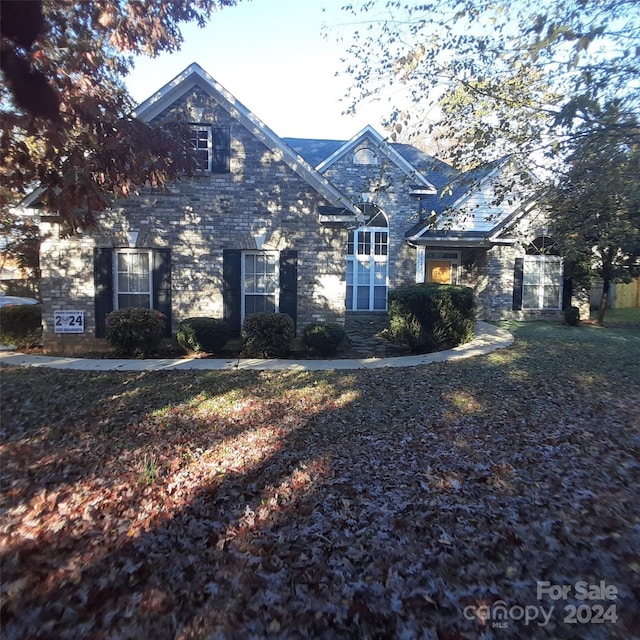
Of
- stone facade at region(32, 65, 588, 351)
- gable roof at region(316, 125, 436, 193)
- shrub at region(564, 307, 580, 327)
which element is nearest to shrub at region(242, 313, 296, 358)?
stone facade at region(32, 65, 588, 351)

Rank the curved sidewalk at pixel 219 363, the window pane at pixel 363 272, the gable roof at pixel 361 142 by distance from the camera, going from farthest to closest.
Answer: the window pane at pixel 363 272 → the gable roof at pixel 361 142 → the curved sidewalk at pixel 219 363

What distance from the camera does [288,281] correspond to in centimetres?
1113

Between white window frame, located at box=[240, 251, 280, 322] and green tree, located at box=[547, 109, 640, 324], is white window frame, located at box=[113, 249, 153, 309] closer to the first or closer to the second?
white window frame, located at box=[240, 251, 280, 322]

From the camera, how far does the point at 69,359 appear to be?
9750mm

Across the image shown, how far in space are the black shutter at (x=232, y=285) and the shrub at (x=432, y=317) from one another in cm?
398

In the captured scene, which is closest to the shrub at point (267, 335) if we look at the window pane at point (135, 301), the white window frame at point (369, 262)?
the window pane at point (135, 301)

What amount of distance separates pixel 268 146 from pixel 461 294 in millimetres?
6038

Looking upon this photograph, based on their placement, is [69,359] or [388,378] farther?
[69,359]

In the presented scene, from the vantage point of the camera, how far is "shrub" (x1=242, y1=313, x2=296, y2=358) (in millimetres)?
10102

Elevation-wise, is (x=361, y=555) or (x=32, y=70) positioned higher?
(x=32, y=70)

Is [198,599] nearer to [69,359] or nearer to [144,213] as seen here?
[69,359]

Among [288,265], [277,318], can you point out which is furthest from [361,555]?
[288,265]
